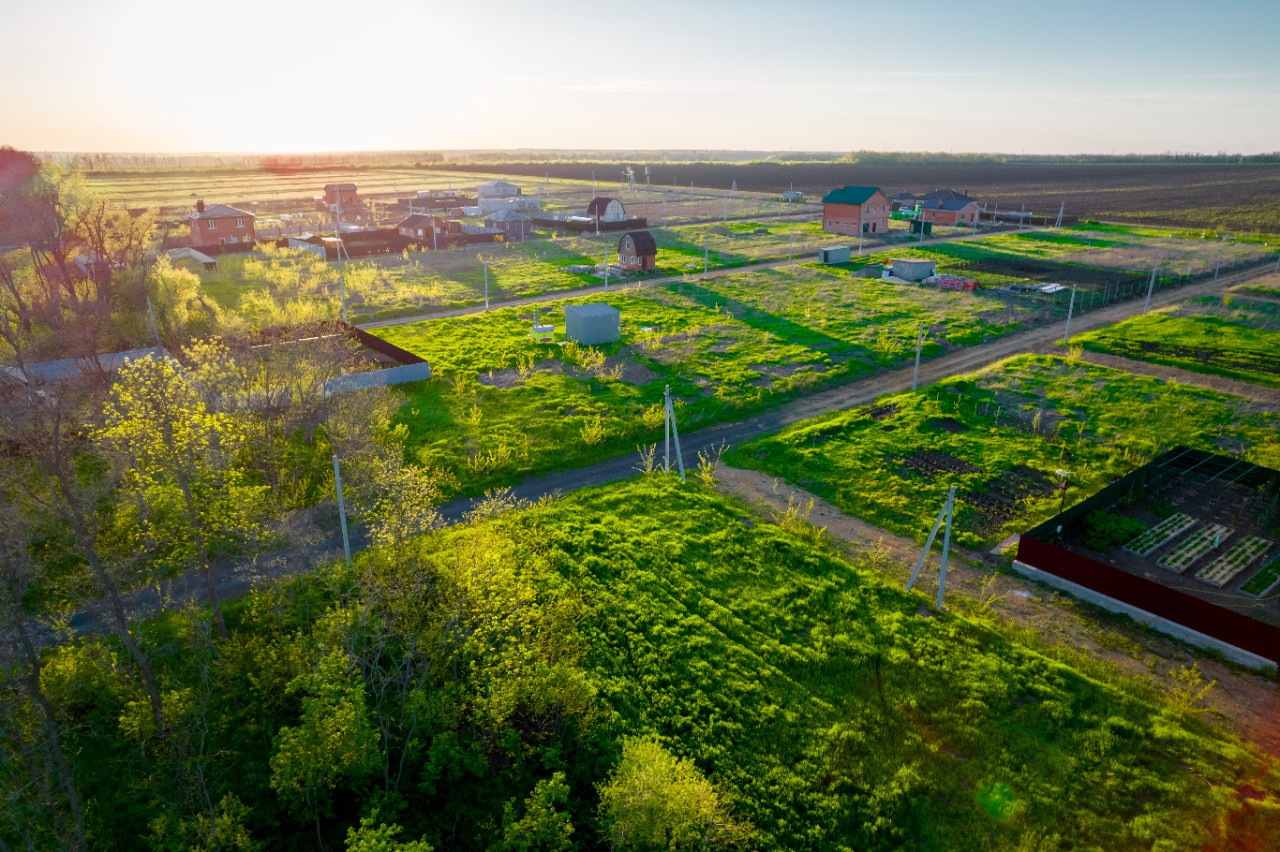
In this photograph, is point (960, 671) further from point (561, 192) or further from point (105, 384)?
point (561, 192)

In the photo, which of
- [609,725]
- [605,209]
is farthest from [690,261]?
[609,725]

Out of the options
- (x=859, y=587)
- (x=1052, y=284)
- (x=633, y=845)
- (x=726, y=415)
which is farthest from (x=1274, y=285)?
(x=633, y=845)

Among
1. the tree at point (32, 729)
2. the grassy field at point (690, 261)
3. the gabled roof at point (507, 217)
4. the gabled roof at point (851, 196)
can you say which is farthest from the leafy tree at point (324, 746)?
the gabled roof at point (851, 196)

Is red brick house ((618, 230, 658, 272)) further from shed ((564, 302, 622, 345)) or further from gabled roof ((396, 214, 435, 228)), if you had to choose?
gabled roof ((396, 214, 435, 228))

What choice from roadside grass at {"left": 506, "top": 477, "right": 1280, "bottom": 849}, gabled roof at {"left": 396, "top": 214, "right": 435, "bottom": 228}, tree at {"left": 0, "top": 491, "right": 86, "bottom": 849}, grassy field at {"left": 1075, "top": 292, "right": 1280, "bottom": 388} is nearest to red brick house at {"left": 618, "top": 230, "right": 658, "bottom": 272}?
gabled roof at {"left": 396, "top": 214, "right": 435, "bottom": 228}

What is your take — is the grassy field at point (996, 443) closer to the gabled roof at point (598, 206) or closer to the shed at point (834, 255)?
the shed at point (834, 255)

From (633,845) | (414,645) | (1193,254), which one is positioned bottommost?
(633,845)
